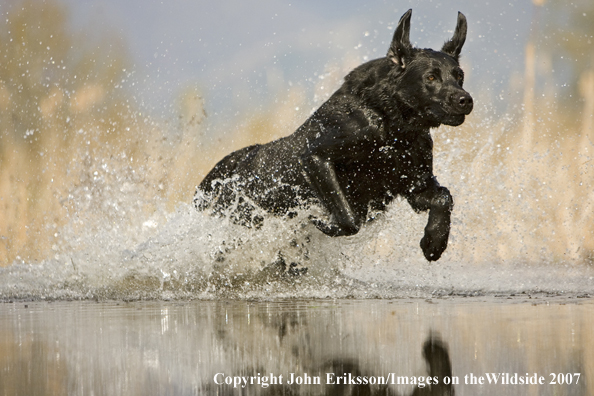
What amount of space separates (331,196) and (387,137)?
540 mm

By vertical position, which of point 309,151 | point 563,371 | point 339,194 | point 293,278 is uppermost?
point 309,151

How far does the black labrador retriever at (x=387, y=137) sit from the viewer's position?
479 centimetres

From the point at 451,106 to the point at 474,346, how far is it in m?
2.37

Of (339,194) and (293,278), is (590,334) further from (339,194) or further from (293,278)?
(293,278)

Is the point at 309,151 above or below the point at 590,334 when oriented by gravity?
above

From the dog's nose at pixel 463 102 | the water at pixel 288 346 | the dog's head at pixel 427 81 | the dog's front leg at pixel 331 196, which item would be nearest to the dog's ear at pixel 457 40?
the dog's head at pixel 427 81

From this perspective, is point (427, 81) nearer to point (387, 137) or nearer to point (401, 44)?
point (401, 44)

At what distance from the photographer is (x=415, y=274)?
20.7 ft

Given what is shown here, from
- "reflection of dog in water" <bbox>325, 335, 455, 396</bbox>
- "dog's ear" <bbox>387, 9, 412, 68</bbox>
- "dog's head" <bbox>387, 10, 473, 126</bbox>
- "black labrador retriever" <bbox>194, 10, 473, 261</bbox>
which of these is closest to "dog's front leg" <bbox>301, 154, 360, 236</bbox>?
"black labrador retriever" <bbox>194, 10, 473, 261</bbox>

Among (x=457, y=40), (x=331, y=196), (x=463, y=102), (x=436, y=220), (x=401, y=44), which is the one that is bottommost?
(x=436, y=220)

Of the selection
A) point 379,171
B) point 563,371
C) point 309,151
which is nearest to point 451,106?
point 379,171

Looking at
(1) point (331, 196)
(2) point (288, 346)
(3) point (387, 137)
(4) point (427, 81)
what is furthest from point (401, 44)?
(2) point (288, 346)

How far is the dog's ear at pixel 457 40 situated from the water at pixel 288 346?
1.95 meters

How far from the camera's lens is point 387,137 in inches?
192
